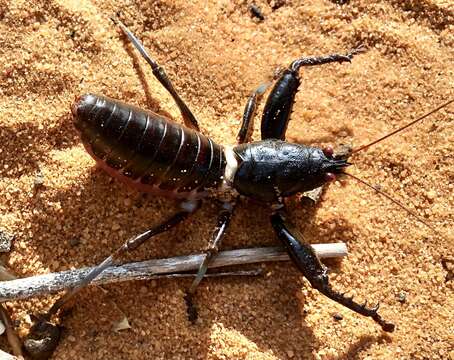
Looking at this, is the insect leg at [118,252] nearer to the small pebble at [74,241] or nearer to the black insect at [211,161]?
the black insect at [211,161]

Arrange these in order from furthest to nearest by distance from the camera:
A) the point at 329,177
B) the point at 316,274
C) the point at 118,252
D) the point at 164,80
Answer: the point at 164,80 → the point at 329,177 → the point at 316,274 → the point at 118,252

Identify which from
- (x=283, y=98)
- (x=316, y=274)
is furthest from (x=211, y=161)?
(x=316, y=274)

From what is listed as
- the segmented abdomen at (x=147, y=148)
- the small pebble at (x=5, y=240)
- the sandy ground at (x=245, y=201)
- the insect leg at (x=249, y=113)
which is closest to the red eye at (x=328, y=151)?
the sandy ground at (x=245, y=201)

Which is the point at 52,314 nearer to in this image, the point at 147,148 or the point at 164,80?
the point at 147,148

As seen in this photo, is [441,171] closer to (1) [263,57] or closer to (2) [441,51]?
(2) [441,51]

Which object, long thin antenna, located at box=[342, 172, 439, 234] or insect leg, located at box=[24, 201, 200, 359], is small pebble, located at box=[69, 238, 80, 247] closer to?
insect leg, located at box=[24, 201, 200, 359]

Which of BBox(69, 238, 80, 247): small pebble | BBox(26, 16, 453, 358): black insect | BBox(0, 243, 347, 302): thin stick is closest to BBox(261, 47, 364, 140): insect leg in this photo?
BBox(26, 16, 453, 358): black insect

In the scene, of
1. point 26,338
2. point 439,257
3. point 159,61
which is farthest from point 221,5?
point 26,338

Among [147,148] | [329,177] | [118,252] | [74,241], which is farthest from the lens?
[329,177]
